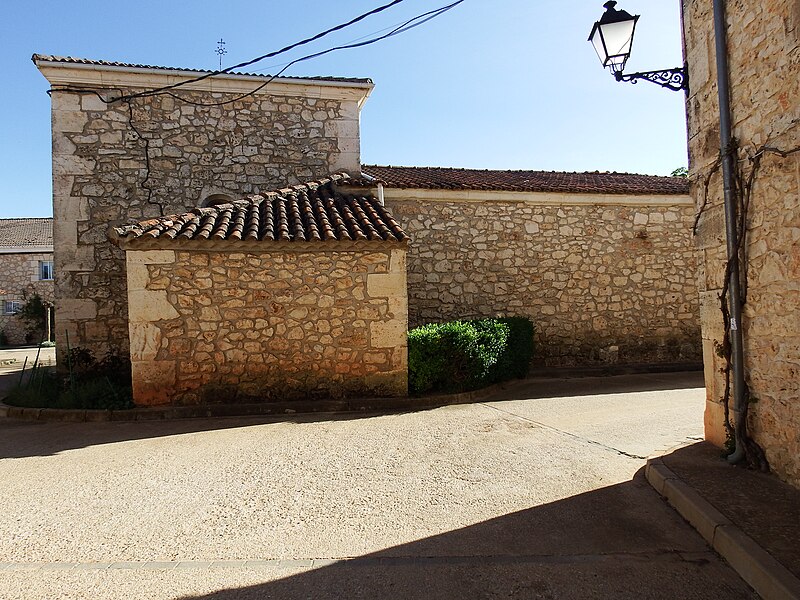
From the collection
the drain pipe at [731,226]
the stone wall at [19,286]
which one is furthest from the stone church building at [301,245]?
the stone wall at [19,286]

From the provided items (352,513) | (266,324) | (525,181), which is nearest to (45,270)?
(266,324)

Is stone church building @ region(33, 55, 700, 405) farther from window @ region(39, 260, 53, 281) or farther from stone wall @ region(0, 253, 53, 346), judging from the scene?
window @ region(39, 260, 53, 281)

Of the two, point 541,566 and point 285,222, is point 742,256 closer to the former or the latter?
point 541,566

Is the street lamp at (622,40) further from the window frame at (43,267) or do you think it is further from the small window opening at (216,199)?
the window frame at (43,267)

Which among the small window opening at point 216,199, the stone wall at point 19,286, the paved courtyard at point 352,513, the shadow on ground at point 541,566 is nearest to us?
the shadow on ground at point 541,566

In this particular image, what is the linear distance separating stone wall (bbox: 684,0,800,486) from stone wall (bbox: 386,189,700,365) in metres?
6.11

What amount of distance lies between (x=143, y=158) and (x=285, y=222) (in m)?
3.71

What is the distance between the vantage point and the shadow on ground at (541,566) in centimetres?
271

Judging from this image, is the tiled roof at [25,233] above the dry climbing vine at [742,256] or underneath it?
above

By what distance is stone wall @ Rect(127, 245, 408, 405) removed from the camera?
24.2 ft

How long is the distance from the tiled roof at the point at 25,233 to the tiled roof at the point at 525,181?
23.2 m

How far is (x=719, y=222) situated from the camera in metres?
4.47

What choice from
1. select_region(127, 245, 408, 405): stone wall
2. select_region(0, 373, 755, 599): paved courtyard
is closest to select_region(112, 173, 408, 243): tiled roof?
select_region(127, 245, 408, 405): stone wall

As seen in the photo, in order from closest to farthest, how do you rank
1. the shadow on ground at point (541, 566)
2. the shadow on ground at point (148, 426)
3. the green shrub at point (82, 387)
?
the shadow on ground at point (541, 566) < the shadow on ground at point (148, 426) < the green shrub at point (82, 387)
